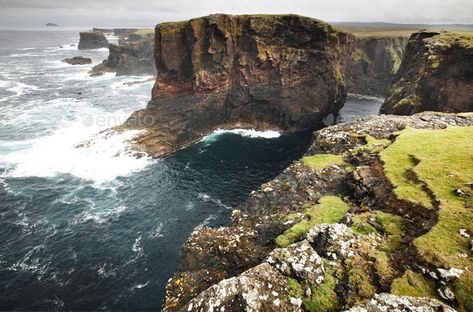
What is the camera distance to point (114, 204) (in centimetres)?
3794

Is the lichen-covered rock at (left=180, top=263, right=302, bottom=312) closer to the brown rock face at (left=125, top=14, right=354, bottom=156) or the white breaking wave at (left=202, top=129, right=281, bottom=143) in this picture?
the brown rock face at (left=125, top=14, right=354, bottom=156)

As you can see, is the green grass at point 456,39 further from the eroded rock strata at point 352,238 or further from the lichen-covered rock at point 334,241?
the lichen-covered rock at point 334,241

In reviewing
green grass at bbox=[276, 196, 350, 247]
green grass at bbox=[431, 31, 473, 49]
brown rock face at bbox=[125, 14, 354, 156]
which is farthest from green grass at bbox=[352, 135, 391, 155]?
green grass at bbox=[431, 31, 473, 49]

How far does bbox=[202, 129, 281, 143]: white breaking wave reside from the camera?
61.0 metres

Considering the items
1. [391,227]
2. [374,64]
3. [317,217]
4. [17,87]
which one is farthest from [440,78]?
[17,87]

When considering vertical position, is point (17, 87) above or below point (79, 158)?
above

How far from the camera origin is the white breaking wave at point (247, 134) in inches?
2400

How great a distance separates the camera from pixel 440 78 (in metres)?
49.6

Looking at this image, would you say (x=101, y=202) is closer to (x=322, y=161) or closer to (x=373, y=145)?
(x=322, y=161)

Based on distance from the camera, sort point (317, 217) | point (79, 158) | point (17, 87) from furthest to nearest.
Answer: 1. point (17, 87)
2. point (79, 158)
3. point (317, 217)

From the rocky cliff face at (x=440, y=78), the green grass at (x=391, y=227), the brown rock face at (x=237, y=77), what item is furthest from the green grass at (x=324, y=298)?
the rocky cliff face at (x=440, y=78)

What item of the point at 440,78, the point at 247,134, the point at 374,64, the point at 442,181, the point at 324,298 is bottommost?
the point at 247,134

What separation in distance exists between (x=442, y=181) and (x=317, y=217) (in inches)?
296

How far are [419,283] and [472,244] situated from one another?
3.16m
